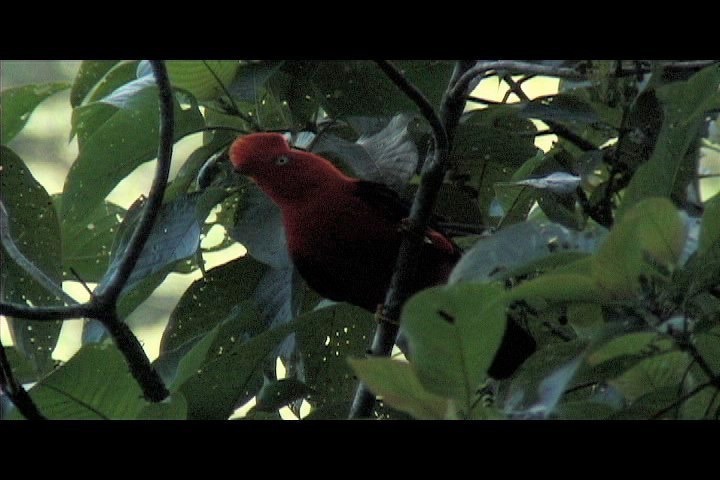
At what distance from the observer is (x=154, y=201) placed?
1806 mm

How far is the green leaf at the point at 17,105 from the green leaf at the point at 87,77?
0.08ft

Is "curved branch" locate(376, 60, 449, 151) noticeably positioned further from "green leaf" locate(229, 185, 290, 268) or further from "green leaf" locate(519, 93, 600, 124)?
"green leaf" locate(229, 185, 290, 268)

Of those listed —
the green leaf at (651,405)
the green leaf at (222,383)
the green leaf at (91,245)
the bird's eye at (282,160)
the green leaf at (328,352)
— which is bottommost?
the green leaf at (328,352)

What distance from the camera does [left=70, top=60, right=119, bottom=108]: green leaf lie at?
99.9 inches

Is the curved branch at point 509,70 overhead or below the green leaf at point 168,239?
overhead

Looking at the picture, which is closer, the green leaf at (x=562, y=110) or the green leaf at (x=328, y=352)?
the green leaf at (x=562, y=110)

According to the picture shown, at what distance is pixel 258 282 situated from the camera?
2521 millimetres

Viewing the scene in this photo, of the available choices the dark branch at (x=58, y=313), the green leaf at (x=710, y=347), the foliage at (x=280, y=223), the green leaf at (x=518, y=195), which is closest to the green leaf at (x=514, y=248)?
the foliage at (x=280, y=223)

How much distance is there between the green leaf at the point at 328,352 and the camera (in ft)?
7.75

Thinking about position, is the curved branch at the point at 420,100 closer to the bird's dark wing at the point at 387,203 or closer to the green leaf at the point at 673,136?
the green leaf at the point at 673,136

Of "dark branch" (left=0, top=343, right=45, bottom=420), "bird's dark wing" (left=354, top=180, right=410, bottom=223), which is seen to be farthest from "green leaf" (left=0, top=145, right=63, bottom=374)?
"bird's dark wing" (left=354, top=180, right=410, bottom=223)
